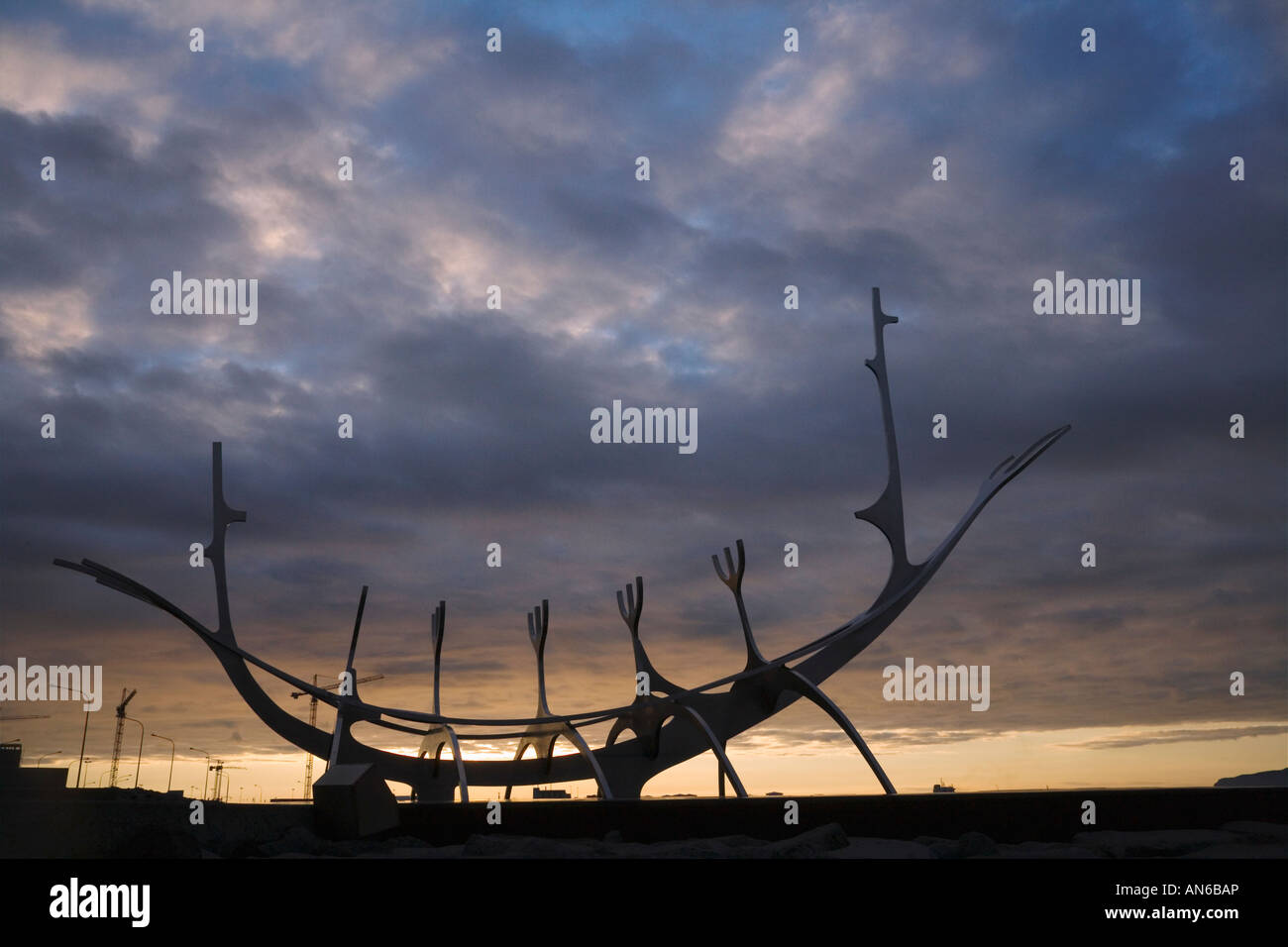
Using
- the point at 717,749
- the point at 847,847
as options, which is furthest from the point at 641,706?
the point at 847,847

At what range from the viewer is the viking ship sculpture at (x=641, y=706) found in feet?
87.1

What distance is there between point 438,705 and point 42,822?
10.8 meters

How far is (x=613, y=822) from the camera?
2033 centimetres

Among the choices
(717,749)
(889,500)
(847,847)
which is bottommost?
(847,847)

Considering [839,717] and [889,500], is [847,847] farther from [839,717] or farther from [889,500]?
[889,500]

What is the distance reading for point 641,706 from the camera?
2700 cm

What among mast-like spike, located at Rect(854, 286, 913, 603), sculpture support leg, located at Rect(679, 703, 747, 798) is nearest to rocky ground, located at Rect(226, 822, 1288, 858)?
sculpture support leg, located at Rect(679, 703, 747, 798)

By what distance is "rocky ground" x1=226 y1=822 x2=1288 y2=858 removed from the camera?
17.2 m

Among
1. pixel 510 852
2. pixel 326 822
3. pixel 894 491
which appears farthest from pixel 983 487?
pixel 326 822

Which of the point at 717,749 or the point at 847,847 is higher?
the point at 717,749

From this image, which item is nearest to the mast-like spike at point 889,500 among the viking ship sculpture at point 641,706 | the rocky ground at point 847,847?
the viking ship sculpture at point 641,706

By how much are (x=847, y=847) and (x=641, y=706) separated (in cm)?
939
